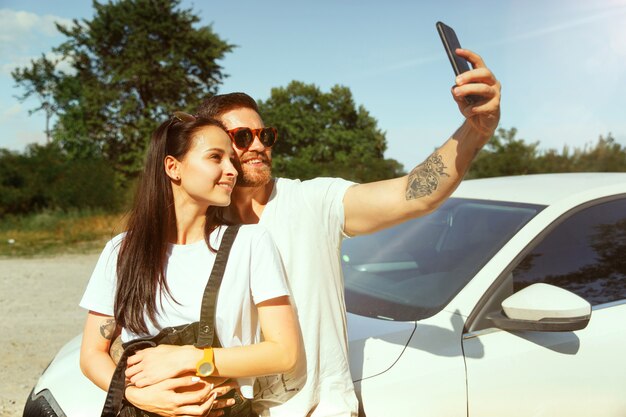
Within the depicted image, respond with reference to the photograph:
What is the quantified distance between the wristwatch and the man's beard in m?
0.68

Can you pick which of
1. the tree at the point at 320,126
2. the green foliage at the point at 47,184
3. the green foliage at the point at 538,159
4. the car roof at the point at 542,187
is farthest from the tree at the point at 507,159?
the tree at the point at 320,126

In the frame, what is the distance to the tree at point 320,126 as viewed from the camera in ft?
160

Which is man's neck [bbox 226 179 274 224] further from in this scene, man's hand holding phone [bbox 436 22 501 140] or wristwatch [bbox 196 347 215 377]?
man's hand holding phone [bbox 436 22 501 140]

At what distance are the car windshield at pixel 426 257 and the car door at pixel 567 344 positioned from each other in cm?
17

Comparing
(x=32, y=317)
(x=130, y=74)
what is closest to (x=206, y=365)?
(x=32, y=317)

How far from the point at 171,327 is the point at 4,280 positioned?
840cm

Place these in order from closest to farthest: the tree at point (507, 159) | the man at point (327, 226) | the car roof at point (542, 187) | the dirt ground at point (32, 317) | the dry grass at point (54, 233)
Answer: the man at point (327, 226) → the car roof at point (542, 187) → the dirt ground at point (32, 317) → the dry grass at point (54, 233) → the tree at point (507, 159)

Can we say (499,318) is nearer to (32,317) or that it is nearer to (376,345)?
(376,345)

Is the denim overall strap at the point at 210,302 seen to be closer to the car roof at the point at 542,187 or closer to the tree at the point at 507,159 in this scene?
the car roof at the point at 542,187

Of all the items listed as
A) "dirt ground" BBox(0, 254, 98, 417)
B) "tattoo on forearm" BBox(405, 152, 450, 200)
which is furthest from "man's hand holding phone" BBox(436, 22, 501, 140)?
"dirt ground" BBox(0, 254, 98, 417)

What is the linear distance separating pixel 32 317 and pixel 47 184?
1396 cm

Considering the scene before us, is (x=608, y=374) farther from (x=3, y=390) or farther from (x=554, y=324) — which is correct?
(x=3, y=390)

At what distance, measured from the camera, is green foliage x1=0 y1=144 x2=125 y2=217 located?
1866cm

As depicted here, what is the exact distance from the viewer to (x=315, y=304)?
182 cm
